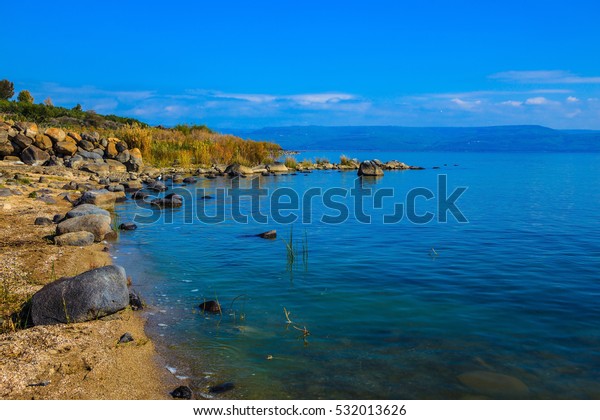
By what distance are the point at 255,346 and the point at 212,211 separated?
14887mm

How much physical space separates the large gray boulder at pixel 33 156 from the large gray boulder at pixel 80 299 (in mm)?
27061

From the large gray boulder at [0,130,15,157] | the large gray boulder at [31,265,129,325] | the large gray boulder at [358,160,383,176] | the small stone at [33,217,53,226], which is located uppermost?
the large gray boulder at [0,130,15,157]

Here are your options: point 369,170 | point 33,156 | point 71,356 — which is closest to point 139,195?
point 33,156

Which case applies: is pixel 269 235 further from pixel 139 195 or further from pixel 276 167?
pixel 276 167

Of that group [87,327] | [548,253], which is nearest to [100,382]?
[87,327]

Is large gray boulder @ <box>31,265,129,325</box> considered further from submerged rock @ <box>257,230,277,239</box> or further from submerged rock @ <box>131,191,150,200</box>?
submerged rock @ <box>131,191,150,200</box>

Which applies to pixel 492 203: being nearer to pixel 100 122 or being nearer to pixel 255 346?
pixel 255 346

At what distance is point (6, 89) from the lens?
3123 inches

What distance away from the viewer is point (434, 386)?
256 inches

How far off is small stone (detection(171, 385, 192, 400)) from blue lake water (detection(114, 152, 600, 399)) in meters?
0.31

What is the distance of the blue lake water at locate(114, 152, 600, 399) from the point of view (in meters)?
6.79

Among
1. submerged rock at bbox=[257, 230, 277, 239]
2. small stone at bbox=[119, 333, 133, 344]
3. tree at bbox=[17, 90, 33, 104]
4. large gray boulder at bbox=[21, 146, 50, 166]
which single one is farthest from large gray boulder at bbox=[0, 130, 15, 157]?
tree at bbox=[17, 90, 33, 104]

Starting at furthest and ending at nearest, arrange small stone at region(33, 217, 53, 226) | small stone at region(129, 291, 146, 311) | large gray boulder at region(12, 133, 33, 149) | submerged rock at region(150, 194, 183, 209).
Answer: large gray boulder at region(12, 133, 33, 149) → submerged rock at region(150, 194, 183, 209) → small stone at region(33, 217, 53, 226) → small stone at region(129, 291, 146, 311)

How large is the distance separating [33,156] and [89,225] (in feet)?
68.9
